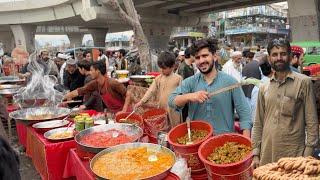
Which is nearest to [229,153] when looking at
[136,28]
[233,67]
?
[233,67]

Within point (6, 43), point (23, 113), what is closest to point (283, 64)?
point (23, 113)

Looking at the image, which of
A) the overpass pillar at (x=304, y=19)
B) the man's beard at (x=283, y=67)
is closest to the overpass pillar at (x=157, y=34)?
the overpass pillar at (x=304, y=19)

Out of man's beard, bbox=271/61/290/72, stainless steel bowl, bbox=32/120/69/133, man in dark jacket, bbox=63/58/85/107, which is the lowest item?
stainless steel bowl, bbox=32/120/69/133

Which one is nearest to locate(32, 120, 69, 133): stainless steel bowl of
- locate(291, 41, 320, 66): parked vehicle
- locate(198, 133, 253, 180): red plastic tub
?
locate(198, 133, 253, 180): red plastic tub

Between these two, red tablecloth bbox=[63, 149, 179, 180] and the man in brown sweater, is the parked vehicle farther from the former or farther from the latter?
red tablecloth bbox=[63, 149, 179, 180]

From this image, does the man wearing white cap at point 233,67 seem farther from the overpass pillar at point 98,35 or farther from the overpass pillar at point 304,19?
the overpass pillar at point 98,35

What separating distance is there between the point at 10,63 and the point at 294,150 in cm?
1535

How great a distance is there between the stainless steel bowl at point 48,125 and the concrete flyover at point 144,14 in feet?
43.8

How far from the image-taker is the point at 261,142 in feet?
7.62

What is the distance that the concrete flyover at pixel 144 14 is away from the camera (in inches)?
600

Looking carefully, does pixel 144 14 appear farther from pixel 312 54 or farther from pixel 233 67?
pixel 233 67

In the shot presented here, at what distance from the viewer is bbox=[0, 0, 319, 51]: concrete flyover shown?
50.0ft

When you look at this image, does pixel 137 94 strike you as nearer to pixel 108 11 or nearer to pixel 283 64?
pixel 283 64

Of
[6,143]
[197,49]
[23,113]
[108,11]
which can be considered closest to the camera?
[6,143]
